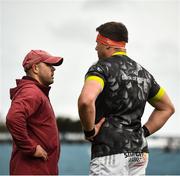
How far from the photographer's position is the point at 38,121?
647cm

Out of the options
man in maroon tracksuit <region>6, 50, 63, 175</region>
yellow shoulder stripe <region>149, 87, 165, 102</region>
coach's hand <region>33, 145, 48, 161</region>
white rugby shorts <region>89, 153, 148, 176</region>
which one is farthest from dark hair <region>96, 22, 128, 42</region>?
coach's hand <region>33, 145, 48, 161</region>

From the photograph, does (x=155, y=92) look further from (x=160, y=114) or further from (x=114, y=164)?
(x=114, y=164)

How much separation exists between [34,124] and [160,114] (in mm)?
1255

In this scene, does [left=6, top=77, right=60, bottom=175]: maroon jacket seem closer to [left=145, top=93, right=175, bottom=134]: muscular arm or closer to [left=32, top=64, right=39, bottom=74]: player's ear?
[left=32, top=64, right=39, bottom=74]: player's ear

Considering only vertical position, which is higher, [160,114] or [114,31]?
[114,31]

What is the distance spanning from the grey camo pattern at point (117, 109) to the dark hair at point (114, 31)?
0.19 metres

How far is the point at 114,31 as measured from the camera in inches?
256

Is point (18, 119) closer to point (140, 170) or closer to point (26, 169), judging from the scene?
point (26, 169)

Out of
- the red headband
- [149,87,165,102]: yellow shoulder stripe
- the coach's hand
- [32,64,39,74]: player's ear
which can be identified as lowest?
the coach's hand

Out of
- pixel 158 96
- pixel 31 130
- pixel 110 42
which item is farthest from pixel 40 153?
pixel 158 96

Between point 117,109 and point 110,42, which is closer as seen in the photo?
point 117,109

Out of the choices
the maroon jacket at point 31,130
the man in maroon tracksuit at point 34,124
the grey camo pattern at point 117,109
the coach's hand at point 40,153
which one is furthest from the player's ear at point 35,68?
the coach's hand at point 40,153

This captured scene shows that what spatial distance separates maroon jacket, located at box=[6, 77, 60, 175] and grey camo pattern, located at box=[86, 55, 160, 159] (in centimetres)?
43

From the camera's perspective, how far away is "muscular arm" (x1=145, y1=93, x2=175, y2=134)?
6.91m
